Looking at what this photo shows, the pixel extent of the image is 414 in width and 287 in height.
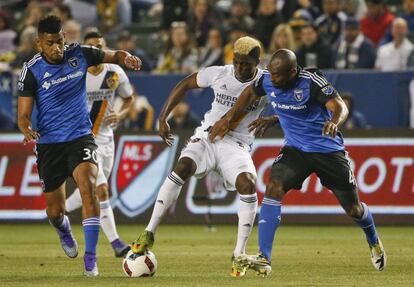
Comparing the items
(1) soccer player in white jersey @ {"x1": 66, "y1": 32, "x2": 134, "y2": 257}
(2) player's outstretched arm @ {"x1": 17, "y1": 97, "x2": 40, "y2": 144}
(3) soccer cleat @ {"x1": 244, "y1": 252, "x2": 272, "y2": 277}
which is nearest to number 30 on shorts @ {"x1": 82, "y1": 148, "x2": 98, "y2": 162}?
(2) player's outstretched arm @ {"x1": 17, "y1": 97, "x2": 40, "y2": 144}

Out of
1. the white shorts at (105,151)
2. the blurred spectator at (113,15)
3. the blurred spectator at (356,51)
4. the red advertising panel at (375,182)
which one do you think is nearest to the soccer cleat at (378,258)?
the white shorts at (105,151)

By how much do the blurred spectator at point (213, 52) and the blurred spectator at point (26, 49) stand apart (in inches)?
128

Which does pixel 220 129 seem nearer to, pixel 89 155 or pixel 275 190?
pixel 275 190

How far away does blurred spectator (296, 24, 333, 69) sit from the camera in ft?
66.8

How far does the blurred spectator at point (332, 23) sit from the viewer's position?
2138cm

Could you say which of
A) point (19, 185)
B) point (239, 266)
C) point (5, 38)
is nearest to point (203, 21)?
point (5, 38)

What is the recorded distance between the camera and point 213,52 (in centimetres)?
2133

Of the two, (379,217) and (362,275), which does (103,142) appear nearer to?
(362,275)

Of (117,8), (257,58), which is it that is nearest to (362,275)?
(257,58)

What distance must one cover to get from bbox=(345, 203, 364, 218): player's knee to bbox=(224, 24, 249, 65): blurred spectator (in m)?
8.99

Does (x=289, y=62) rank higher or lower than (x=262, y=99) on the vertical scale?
higher

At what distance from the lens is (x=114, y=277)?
11.4 metres

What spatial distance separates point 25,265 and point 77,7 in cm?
1425

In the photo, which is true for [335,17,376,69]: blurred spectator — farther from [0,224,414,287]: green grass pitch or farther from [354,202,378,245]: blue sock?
[354,202,378,245]: blue sock
